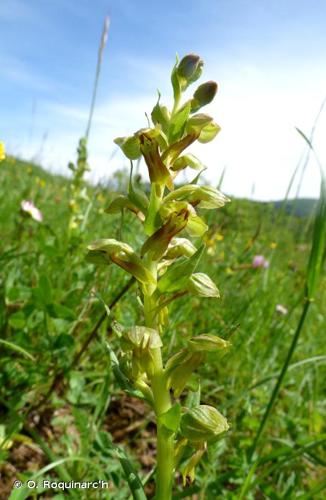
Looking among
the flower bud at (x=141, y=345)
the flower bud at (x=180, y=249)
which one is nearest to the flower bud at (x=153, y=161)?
the flower bud at (x=180, y=249)

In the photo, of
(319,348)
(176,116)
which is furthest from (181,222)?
(319,348)

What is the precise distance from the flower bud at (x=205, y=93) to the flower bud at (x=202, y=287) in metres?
0.39

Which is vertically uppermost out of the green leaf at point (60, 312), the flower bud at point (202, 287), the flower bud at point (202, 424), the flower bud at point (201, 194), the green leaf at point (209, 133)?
the green leaf at point (209, 133)

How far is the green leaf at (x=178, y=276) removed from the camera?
862mm

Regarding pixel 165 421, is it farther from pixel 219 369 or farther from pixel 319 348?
pixel 319 348

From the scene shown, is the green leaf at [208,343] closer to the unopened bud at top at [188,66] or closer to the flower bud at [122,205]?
the flower bud at [122,205]

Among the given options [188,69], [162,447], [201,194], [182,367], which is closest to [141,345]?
[182,367]

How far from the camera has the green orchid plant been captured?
0.88 m

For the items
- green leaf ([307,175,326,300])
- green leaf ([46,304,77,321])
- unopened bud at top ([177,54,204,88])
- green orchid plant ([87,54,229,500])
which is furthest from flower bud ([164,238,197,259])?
green leaf ([46,304,77,321])

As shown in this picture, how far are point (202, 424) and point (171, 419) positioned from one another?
6cm

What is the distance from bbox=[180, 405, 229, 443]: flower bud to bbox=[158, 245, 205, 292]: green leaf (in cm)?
23

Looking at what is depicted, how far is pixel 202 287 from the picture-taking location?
92cm

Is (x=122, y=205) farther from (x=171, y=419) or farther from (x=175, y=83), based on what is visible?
(x=171, y=419)

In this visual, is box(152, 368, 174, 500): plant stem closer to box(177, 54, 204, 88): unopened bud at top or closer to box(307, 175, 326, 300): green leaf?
box(307, 175, 326, 300): green leaf
